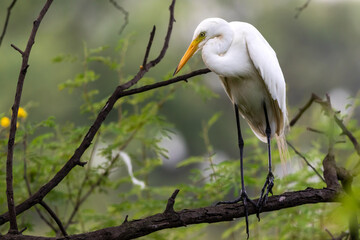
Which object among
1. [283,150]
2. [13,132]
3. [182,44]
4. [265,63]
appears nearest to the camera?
[13,132]

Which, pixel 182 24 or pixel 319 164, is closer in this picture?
pixel 319 164

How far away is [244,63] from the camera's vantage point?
1.70 meters

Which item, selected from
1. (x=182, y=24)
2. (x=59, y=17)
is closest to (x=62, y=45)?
(x=59, y=17)

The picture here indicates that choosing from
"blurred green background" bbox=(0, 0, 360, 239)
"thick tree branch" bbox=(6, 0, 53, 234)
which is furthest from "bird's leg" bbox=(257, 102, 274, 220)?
"blurred green background" bbox=(0, 0, 360, 239)

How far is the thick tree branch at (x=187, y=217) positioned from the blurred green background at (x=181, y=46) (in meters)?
5.39

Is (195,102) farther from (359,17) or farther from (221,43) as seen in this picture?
(221,43)

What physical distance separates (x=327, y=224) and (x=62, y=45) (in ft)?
27.3

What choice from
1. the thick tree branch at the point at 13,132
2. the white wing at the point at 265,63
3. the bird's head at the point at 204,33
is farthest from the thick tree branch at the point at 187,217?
the bird's head at the point at 204,33

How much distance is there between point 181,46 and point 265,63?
6.32 metres

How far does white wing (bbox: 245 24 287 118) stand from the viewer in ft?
5.47

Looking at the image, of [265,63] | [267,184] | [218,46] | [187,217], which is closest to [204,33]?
[218,46]

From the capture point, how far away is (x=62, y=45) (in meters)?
8.66

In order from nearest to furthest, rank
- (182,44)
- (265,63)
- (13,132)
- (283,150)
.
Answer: (13,132), (265,63), (283,150), (182,44)

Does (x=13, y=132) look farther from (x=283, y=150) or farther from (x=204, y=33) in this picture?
(x=283, y=150)
